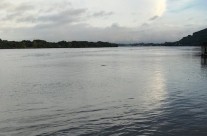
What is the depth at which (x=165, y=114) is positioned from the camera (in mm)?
23453

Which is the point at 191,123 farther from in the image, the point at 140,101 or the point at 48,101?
the point at 48,101

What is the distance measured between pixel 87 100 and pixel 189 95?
31.1 feet

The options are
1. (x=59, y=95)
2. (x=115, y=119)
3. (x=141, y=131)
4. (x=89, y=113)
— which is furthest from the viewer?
(x=59, y=95)

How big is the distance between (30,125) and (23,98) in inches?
454

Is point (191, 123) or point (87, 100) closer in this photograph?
point (191, 123)

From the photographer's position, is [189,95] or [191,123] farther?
[189,95]

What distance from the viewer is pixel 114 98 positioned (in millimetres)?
31016

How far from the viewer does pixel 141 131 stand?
1922cm

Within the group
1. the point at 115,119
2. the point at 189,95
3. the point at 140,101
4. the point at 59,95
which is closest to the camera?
the point at 115,119

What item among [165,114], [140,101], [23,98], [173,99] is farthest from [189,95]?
[23,98]

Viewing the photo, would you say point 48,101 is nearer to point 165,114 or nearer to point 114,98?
point 114,98

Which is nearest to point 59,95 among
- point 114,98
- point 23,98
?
point 23,98

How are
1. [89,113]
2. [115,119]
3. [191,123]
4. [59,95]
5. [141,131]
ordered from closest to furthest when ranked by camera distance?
1. [141,131]
2. [191,123]
3. [115,119]
4. [89,113]
5. [59,95]

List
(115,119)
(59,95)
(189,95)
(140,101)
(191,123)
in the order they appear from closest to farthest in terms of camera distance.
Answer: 1. (191,123)
2. (115,119)
3. (140,101)
4. (189,95)
5. (59,95)
